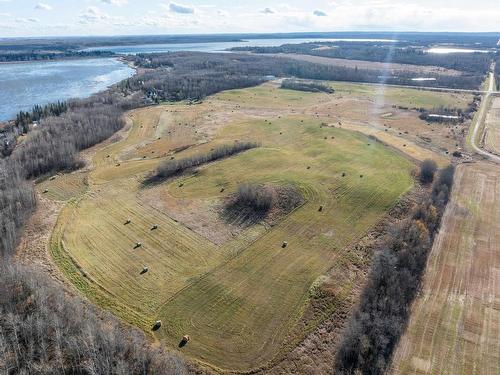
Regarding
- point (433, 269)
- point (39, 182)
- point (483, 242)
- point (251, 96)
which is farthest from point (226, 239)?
point (251, 96)

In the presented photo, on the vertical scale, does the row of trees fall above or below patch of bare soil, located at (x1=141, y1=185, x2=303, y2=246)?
above

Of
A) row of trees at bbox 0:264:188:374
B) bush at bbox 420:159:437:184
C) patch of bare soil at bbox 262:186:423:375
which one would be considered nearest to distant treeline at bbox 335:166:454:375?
patch of bare soil at bbox 262:186:423:375

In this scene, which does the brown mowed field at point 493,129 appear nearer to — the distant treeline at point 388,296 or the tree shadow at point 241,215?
the distant treeline at point 388,296

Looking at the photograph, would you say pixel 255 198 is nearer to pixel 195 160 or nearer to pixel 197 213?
pixel 197 213

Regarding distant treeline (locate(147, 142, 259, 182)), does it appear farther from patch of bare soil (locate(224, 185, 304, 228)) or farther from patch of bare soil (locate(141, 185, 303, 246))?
patch of bare soil (locate(224, 185, 304, 228))

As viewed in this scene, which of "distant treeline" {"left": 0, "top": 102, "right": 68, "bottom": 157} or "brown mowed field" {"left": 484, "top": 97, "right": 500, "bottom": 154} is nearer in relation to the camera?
"distant treeline" {"left": 0, "top": 102, "right": 68, "bottom": 157}

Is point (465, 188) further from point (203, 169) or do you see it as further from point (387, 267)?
point (203, 169)

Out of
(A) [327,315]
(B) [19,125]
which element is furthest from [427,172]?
(B) [19,125]
